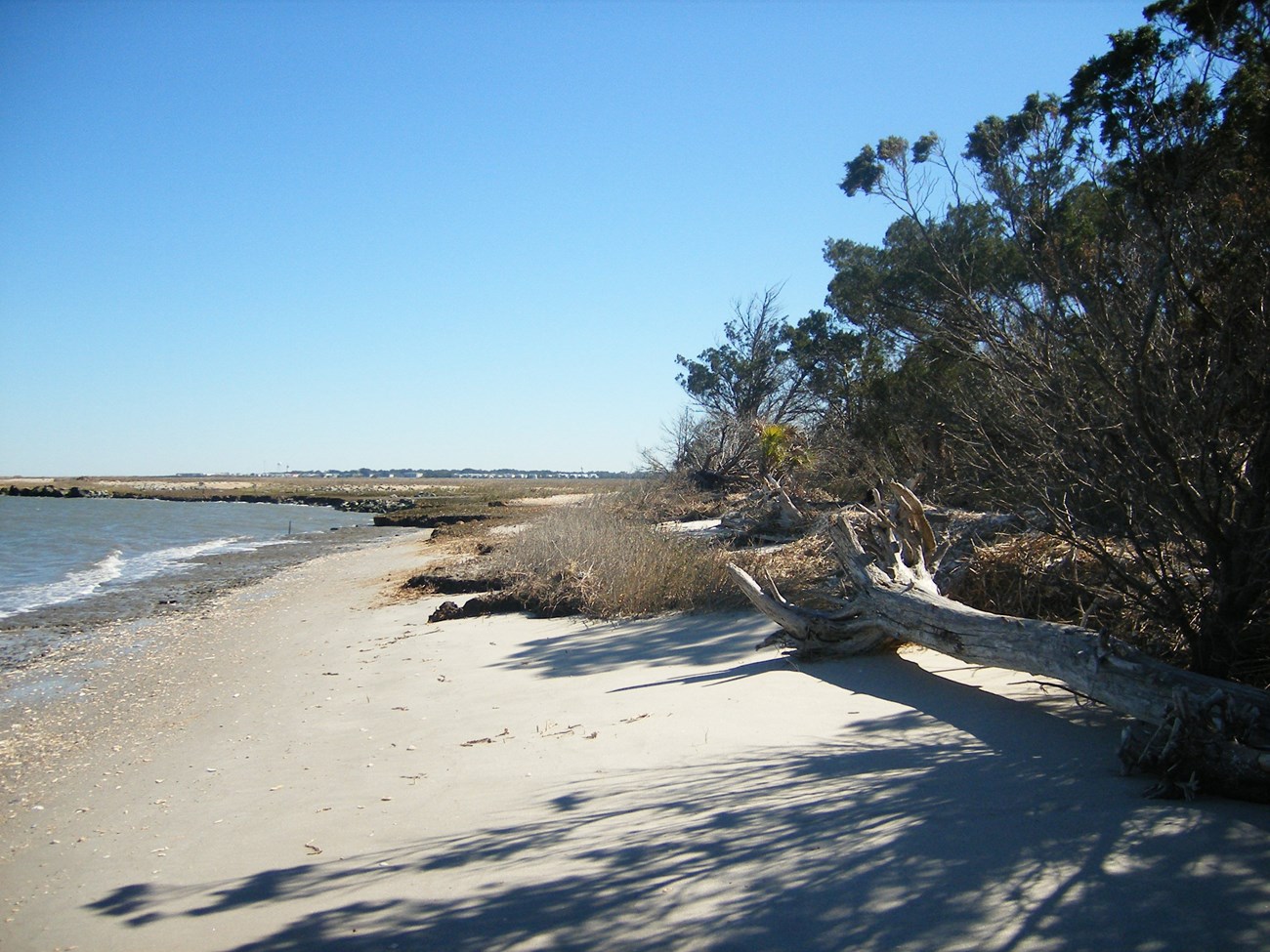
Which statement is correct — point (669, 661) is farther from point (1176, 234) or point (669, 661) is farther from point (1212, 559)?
point (1176, 234)

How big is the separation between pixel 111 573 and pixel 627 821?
22.0m

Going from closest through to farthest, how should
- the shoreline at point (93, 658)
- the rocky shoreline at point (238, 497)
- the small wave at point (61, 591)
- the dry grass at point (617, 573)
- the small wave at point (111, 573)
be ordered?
the shoreline at point (93, 658), the dry grass at point (617, 573), the small wave at point (61, 591), the small wave at point (111, 573), the rocky shoreline at point (238, 497)

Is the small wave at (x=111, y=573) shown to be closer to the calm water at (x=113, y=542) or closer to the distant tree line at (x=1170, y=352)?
the calm water at (x=113, y=542)

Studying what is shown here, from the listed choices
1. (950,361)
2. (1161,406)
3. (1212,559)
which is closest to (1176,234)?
(1161,406)

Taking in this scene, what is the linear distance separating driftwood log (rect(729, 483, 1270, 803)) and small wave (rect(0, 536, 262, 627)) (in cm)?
1461

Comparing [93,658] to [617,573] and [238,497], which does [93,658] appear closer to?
[617,573]

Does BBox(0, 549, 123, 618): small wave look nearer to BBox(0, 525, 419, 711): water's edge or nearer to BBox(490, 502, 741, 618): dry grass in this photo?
BBox(0, 525, 419, 711): water's edge

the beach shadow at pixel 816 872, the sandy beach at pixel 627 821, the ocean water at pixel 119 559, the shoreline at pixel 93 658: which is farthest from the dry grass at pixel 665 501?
the beach shadow at pixel 816 872

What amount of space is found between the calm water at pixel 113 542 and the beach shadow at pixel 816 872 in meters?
14.4

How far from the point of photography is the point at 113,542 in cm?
3156

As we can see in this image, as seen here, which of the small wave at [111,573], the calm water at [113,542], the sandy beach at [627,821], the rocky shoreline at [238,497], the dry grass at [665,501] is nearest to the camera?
the sandy beach at [627,821]

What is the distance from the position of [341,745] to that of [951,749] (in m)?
4.35

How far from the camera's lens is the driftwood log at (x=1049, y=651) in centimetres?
420

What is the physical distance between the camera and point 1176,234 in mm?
5391
